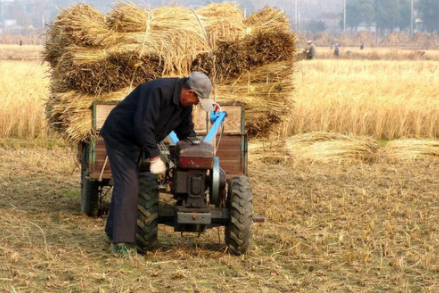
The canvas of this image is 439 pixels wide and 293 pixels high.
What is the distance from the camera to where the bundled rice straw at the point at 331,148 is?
13305 mm

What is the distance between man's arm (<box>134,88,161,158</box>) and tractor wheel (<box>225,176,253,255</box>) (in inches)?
30.0

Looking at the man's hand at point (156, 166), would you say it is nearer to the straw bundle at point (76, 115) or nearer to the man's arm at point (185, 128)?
the man's arm at point (185, 128)

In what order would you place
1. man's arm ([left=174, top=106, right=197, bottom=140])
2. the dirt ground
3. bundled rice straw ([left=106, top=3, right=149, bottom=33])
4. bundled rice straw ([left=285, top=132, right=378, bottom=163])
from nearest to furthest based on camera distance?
the dirt ground → man's arm ([left=174, top=106, right=197, bottom=140]) → bundled rice straw ([left=106, top=3, right=149, bottom=33]) → bundled rice straw ([left=285, top=132, right=378, bottom=163])

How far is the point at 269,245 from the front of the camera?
24.5 feet

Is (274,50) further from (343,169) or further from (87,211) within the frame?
(343,169)

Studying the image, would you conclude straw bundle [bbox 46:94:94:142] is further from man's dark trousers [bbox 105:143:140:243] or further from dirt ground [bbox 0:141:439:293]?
man's dark trousers [bbox 105:143:140:243]

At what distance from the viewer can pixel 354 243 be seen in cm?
759

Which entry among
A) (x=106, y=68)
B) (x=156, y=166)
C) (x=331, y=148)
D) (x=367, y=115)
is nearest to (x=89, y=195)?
(x=106, y=68)

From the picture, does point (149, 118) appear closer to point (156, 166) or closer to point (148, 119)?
point (148, 119)

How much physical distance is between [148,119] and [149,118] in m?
0.01

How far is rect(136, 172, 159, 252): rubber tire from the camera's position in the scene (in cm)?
674

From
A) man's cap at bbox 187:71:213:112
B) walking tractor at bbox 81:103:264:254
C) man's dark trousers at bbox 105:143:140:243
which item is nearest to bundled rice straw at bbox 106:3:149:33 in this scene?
walking tractor at bbox 81:103:264:254

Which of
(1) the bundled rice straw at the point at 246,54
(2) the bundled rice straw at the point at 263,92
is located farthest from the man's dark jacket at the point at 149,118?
(2) the bundled rice straw at the point at 263,92

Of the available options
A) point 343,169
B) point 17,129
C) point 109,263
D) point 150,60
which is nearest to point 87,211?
point 150,60
